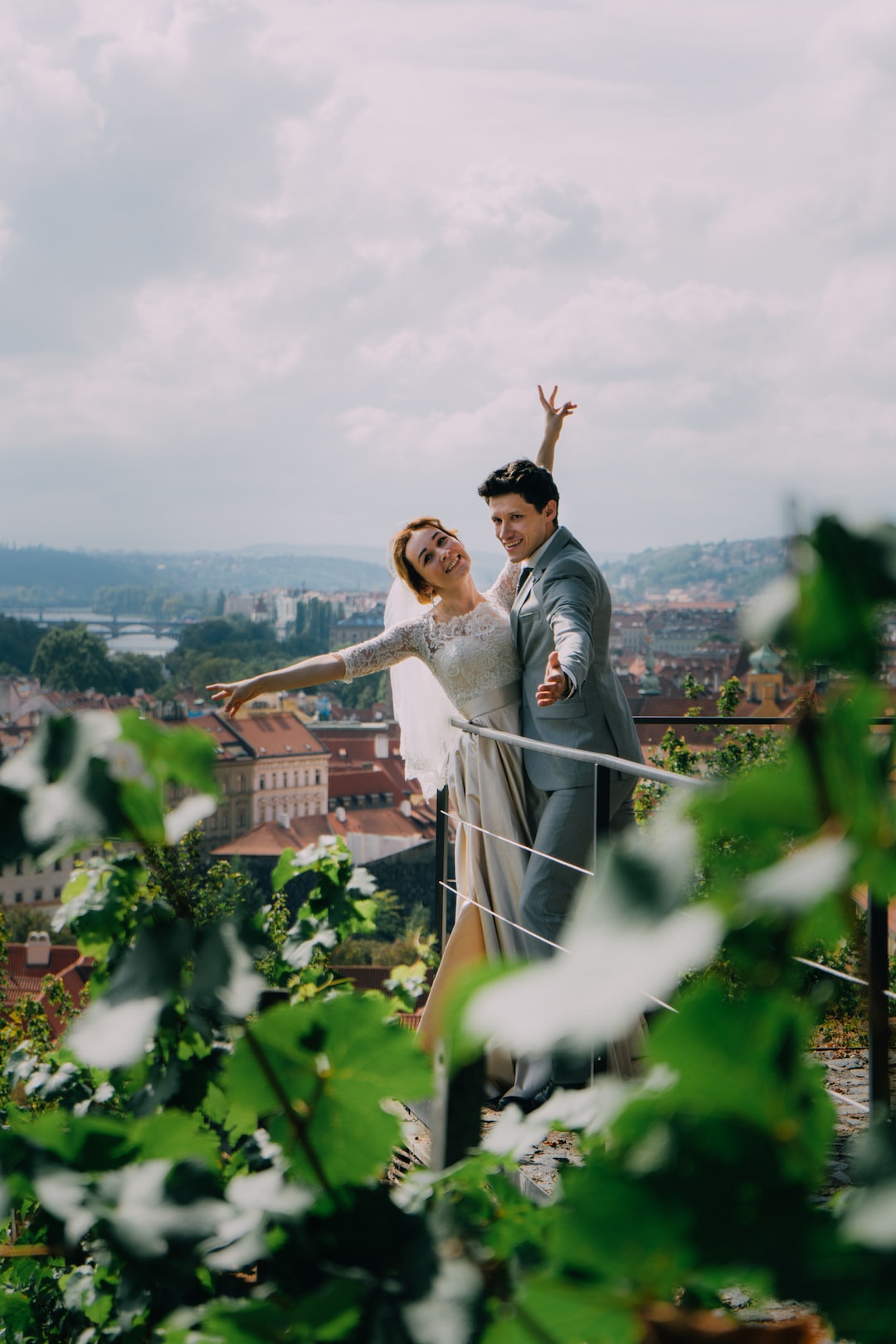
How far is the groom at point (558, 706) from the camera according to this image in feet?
10.6

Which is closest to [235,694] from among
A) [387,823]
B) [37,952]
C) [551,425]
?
Answer: [551,425]

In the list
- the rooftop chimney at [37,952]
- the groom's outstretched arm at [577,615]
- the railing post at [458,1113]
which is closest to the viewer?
the railing post at [458,1113]

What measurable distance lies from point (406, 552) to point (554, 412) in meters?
0.69

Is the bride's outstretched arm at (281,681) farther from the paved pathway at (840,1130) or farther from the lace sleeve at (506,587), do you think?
the paved pathway at (840,1130)

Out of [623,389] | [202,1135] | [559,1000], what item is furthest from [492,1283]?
[623,389]

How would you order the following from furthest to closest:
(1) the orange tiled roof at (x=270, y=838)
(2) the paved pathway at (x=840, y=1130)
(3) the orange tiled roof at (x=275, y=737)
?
(3) the orange tiled roof at (x=275, y=737), (1) the orange tiled roof at (x=270, y=838), (2) the paved pathway at (x=840, y=1130)

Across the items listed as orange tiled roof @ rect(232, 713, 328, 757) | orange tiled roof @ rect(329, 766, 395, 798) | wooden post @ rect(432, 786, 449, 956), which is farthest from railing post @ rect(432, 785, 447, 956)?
orange tiled roof @ rect(329, 766, 395, 798)

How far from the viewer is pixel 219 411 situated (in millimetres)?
114438

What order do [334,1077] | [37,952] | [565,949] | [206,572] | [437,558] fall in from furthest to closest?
[206,572], [37,952], [437,558], [334,1077], [565,949]

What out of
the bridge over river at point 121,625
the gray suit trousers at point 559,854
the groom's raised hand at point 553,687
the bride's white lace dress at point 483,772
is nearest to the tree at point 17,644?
the bridge over river at point 121,625

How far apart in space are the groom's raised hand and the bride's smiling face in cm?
84

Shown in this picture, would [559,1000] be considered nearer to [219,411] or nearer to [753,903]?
[753,903]

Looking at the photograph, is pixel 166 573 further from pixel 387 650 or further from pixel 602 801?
pixel 602 801

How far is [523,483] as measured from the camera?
351cm
